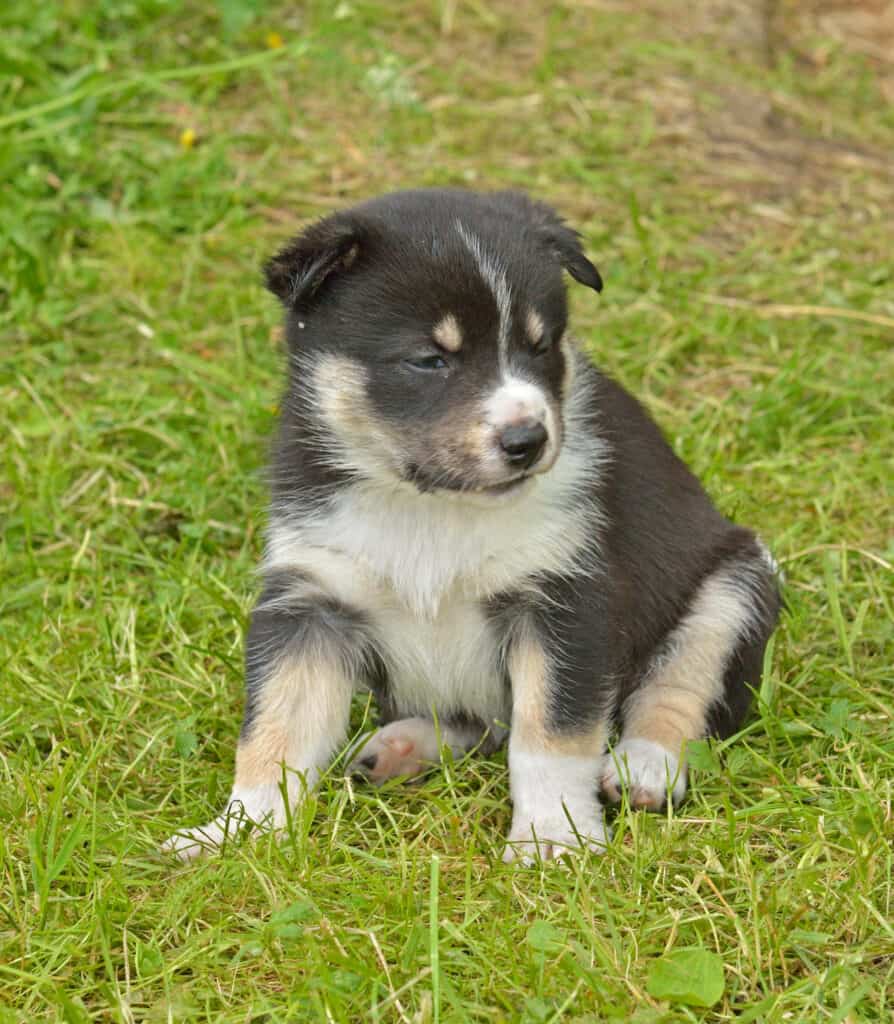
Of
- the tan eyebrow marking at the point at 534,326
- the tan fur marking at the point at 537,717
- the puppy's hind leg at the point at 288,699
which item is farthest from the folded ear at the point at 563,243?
the puppy's hind leg at the point at 288,699

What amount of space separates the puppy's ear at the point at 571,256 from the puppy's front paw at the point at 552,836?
57.2 inches

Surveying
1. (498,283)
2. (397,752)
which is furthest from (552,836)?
(498,283)

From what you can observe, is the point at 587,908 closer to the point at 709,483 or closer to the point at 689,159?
the point at 709,483

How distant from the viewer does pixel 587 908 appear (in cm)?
342

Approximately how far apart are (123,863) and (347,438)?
48.8 inches

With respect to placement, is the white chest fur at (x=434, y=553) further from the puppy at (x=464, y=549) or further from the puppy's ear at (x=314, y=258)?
the puppy's ear at (x=314, y=258)

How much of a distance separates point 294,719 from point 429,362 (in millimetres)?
1034

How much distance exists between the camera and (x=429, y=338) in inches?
152

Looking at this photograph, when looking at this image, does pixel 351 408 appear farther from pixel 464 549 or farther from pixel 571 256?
pixel 571 256

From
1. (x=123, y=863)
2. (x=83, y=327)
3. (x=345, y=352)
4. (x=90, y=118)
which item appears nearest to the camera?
(x=123, y=863)

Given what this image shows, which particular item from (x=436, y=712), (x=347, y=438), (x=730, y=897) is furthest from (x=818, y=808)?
(x=347, y=438)

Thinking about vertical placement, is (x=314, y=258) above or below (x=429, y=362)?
above

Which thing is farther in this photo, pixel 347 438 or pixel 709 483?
pixel 709 483

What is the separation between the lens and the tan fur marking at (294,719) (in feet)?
13.2
